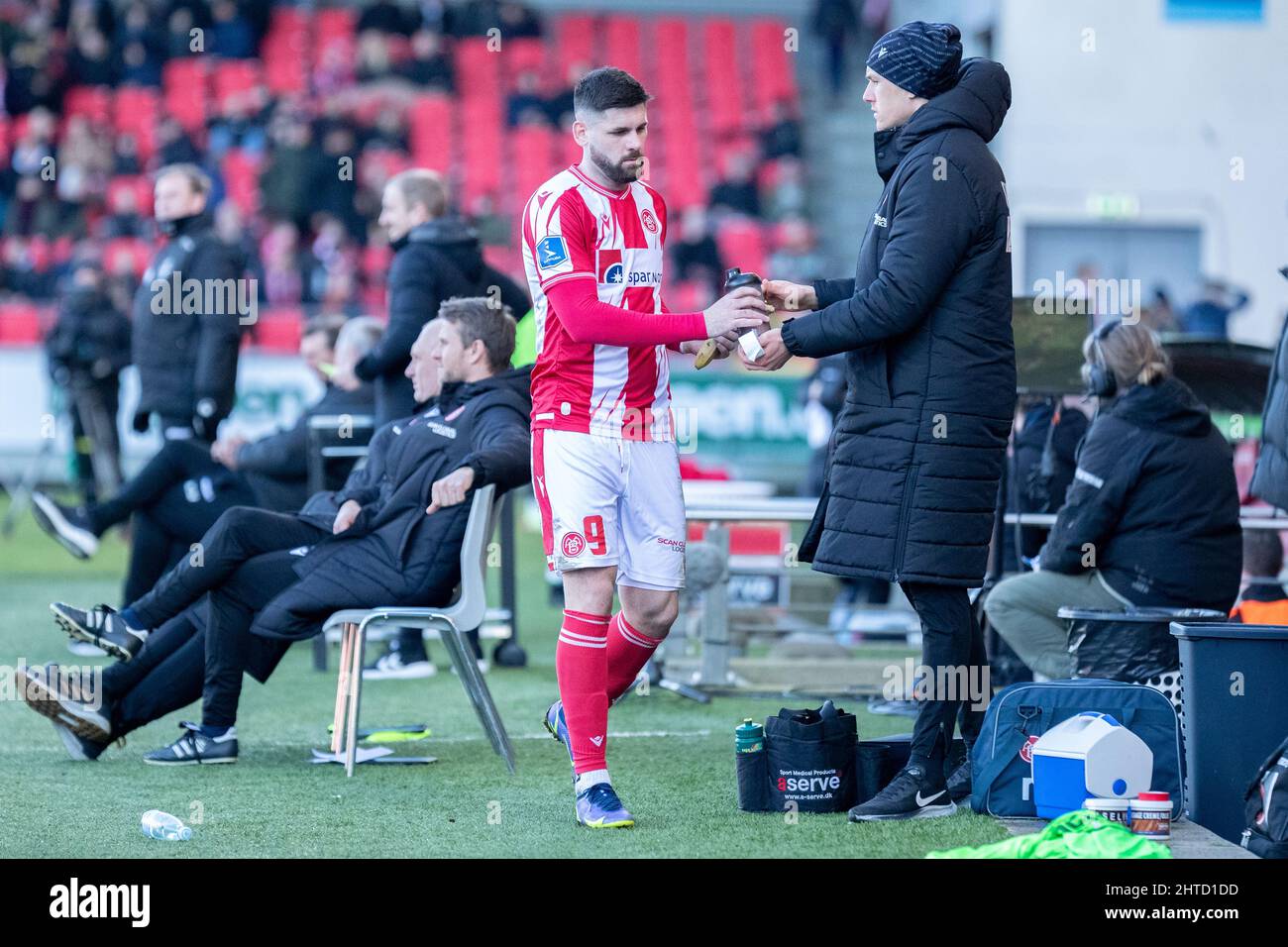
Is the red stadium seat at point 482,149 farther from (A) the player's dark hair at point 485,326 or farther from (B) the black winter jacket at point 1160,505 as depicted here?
(B) the black winter jacket at point 1160,505

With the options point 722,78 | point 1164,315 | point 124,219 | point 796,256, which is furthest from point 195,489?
point 722,78

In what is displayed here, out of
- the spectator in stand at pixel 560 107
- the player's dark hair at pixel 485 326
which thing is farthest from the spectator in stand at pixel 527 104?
the player's dark hair at pixel 485 326

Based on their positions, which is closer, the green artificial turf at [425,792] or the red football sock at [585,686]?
the green artificial turf at [425,792]

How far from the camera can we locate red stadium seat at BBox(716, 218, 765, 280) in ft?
63.1

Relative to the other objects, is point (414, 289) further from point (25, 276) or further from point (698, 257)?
point (25, 276)

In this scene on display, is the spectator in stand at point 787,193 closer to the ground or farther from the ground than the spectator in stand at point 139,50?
closer to the ground

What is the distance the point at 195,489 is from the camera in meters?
8.18

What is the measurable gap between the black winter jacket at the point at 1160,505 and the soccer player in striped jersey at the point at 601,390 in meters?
1.71

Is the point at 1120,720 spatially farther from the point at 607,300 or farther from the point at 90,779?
the point at 90,779

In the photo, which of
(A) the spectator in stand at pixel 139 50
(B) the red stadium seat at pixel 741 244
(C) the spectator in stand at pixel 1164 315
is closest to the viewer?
(C) the spectator in stand at pixel 1164 315

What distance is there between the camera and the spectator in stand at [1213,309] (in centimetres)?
1462

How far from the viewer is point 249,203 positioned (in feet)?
63.7

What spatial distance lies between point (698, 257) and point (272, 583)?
1337 centimetres

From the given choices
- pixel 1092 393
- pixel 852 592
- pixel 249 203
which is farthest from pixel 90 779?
pixel 249 203
